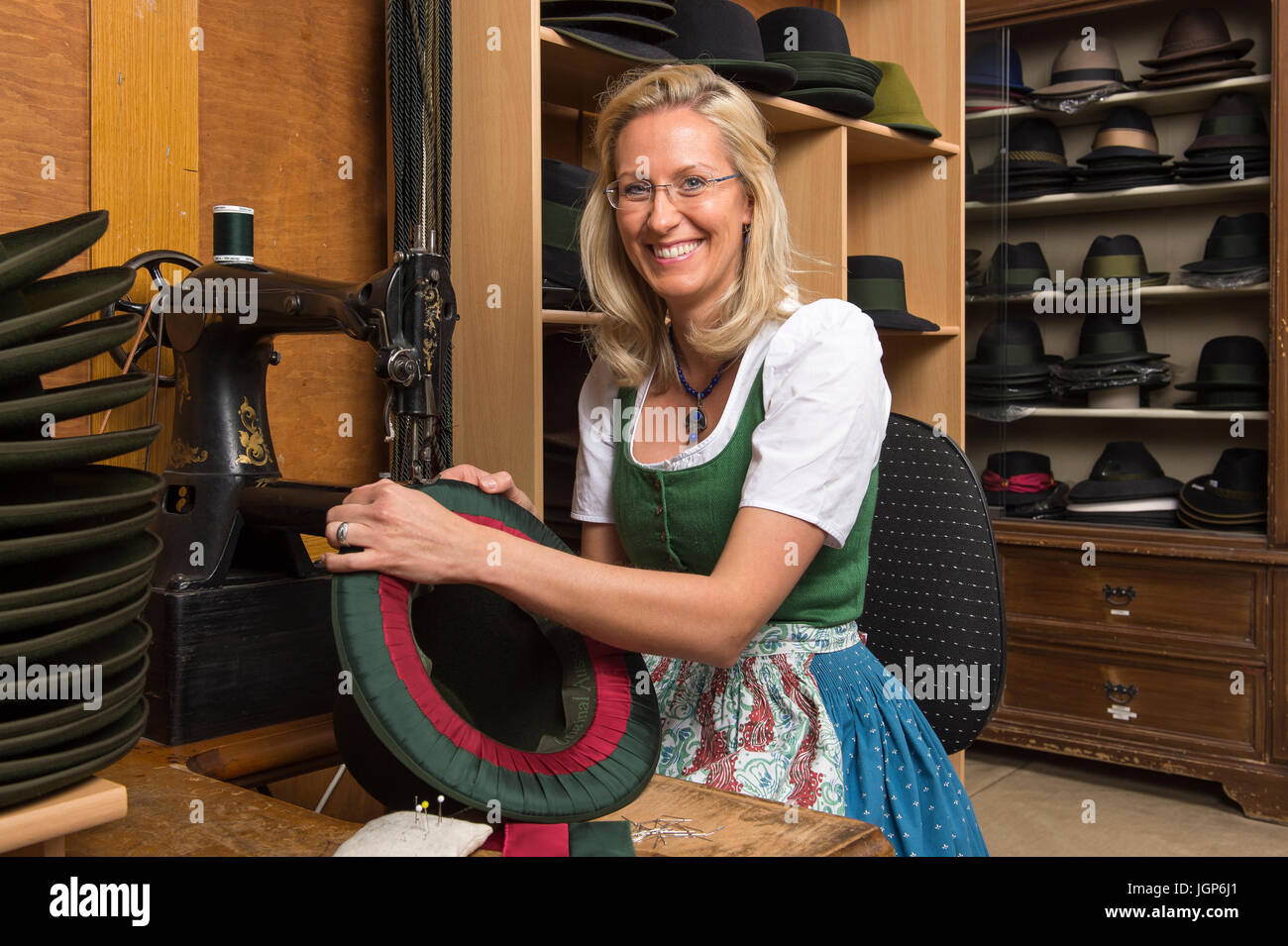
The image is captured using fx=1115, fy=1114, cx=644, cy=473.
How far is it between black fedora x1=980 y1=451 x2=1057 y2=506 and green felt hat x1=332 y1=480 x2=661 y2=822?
2.54 meters

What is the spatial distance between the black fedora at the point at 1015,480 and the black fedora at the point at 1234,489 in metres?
0.42

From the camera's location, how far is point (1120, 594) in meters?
3.18

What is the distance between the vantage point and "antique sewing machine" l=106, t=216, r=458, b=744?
116cm

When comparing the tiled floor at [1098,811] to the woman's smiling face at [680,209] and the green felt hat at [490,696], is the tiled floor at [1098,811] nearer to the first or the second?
the woman's smiling face at [680,209]

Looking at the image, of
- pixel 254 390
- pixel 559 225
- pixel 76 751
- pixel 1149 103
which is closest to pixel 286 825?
pixel 76 751

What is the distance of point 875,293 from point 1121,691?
→ 1396mm

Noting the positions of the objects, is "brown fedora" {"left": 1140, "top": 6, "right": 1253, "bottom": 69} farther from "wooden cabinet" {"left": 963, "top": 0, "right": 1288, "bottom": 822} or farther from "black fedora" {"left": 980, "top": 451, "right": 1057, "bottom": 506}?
"black fedora" {"left": 980, "top": 451, "right": 1057, "bottom": 506}

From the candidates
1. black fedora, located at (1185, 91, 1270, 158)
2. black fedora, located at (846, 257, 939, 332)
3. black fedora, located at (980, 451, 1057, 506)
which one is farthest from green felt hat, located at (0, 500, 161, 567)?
black fedora, located at (1185, 91, 1270, 158)

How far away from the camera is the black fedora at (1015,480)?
3422 millimetres

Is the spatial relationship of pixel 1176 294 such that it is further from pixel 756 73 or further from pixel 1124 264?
pixel 756 73

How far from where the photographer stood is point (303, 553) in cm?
130

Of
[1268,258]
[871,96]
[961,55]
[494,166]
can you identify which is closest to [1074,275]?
[1268,258]

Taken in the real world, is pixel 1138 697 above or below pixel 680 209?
below
